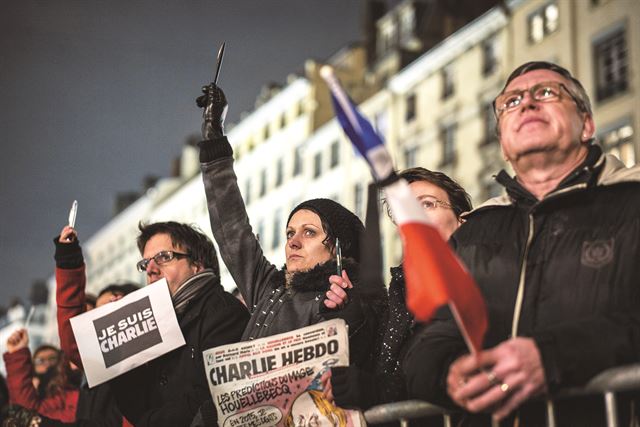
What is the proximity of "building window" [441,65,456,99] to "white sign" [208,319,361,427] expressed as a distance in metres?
27.5

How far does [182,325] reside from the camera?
471 centimetres

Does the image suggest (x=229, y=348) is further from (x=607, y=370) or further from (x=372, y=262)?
(x=607, y=370)

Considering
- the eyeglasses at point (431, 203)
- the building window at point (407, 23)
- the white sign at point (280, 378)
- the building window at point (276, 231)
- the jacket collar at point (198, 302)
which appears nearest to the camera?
the white sign at point (280, 378)

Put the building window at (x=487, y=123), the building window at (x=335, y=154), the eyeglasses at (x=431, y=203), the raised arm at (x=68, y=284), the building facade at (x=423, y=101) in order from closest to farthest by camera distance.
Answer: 1. the eyeglasses at (x=431, y=203)
2. the raised arm at (x=68, y=284)
3. the building facade at (x=423, y=101)
4. the building window at (x=487, y=123)
5. the building window at (x=335, y=154)

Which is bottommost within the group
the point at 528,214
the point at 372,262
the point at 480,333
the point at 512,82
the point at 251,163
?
the point at 480,333

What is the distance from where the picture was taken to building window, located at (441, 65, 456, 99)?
30.3 metres

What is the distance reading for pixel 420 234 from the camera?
2.47m

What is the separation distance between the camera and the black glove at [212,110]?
197 inches

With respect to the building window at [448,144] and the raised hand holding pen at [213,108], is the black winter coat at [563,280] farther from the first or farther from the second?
the building window at [448,144]

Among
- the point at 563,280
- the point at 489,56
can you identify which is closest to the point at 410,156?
the point at 489,56

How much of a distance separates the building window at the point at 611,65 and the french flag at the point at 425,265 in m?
21.9

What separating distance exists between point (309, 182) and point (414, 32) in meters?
8.34

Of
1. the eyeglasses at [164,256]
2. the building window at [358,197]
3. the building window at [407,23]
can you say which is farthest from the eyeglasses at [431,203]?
the building window at [407,23]

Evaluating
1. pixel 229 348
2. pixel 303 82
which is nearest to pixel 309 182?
pixel 303 82
